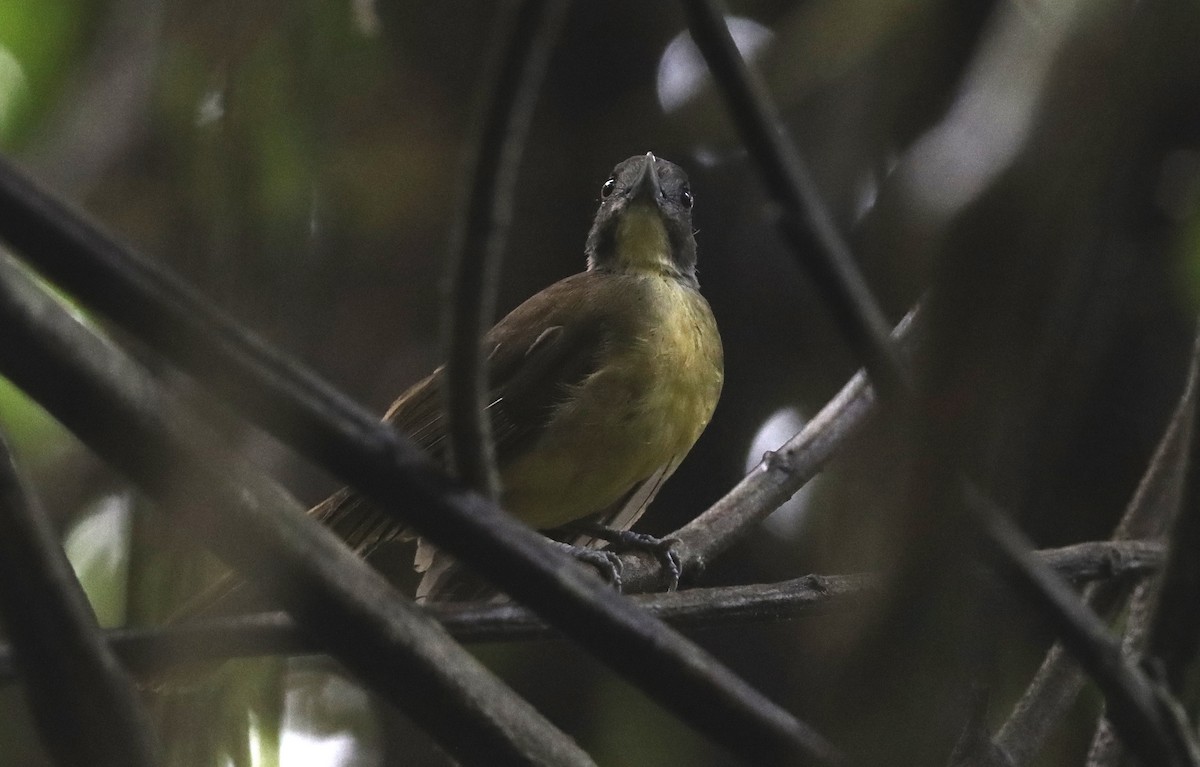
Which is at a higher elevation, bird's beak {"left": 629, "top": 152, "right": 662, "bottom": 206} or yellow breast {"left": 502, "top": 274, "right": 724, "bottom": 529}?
bird's beak {"left": 629, "top": 152, "right": 662, "bottom": 206}

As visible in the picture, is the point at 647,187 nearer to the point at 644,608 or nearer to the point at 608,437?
the point at 608,437

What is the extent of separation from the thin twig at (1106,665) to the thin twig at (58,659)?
0.81 metres

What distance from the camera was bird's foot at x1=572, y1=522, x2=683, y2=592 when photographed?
339 cm

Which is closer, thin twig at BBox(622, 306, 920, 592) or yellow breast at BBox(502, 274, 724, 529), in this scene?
thin twig at BBox(622, 306, 920, 592)

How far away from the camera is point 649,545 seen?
3502 millimetres

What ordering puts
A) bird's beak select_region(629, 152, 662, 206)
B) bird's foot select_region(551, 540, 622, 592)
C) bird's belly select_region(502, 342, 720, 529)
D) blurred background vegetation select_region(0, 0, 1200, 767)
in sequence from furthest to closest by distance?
1. bird's beak select_region(629, 152, 662, 206)
2. bird's belly select_region(502, 342, 720, 529)
3. bird's foot select_region(551, 540, 622, 592)
4. blurred background vegetation select_region(0, 0, 1200, 767)

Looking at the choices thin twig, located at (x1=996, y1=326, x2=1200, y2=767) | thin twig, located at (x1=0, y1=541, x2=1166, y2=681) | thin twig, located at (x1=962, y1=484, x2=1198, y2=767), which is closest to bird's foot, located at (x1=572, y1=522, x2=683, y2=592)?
thin twig, located at (x1=0, y1=541, x2=1166, y2=681)

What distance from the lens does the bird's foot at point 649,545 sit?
11.1ft

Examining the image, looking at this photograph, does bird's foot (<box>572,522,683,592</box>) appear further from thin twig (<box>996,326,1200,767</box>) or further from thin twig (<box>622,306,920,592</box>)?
thin twig (<box>996,326,1200,767</box>)

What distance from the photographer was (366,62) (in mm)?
4277

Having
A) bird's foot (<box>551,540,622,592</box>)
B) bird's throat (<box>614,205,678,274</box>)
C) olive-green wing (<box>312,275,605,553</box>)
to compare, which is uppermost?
bird's throat (<box>614,205,678,274</box>)

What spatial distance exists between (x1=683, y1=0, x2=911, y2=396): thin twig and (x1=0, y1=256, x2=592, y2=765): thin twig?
1.73ft

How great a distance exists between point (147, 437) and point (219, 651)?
445 millimetres

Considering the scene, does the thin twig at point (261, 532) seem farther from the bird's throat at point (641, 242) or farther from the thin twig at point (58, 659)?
the bird's throat at point (641, 242)
